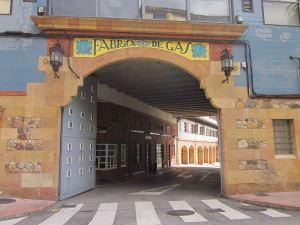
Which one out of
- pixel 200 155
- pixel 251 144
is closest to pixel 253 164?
pixel 251 144

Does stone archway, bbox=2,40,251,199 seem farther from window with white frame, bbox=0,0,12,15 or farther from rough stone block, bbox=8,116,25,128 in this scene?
window with white frame, bbox=0,0,12,15

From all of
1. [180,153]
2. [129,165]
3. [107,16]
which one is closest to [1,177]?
[107,16]

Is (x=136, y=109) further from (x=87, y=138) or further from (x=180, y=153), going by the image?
(x=180, y=153)

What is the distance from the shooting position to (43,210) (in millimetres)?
9344

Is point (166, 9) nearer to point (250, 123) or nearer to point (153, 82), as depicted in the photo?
point (250, 123)

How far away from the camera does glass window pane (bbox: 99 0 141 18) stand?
469 inches

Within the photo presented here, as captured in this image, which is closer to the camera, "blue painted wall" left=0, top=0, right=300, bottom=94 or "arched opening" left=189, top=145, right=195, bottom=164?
"blue painted wall" left=0, top=0, right=300, bottom=94

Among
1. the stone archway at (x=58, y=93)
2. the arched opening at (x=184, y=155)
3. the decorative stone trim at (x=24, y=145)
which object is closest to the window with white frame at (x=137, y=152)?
the stone archway at (x=58, y=93)

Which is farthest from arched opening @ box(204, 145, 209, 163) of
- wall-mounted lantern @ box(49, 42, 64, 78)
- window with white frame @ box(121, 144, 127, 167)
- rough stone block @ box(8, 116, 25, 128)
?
rough stone block @ box(8, 116, 25, 128)

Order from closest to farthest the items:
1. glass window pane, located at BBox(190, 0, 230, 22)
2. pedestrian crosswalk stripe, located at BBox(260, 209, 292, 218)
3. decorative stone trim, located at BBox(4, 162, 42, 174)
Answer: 1. pedestrian crosswalk stripe, located at BBox(260, 209, 292, 218)
2. decorative stone trim, located at BBox(4, 162, 42, 174)
3. glass window pane, located at BBox(190, 0, 230, 22)

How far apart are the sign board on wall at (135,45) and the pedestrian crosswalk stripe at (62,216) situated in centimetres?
536

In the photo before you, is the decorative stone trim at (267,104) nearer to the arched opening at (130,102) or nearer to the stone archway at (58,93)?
the stone archway at (58,93)

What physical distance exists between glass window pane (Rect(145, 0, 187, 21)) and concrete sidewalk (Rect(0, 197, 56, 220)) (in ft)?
24.3

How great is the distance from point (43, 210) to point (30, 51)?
5.53m
